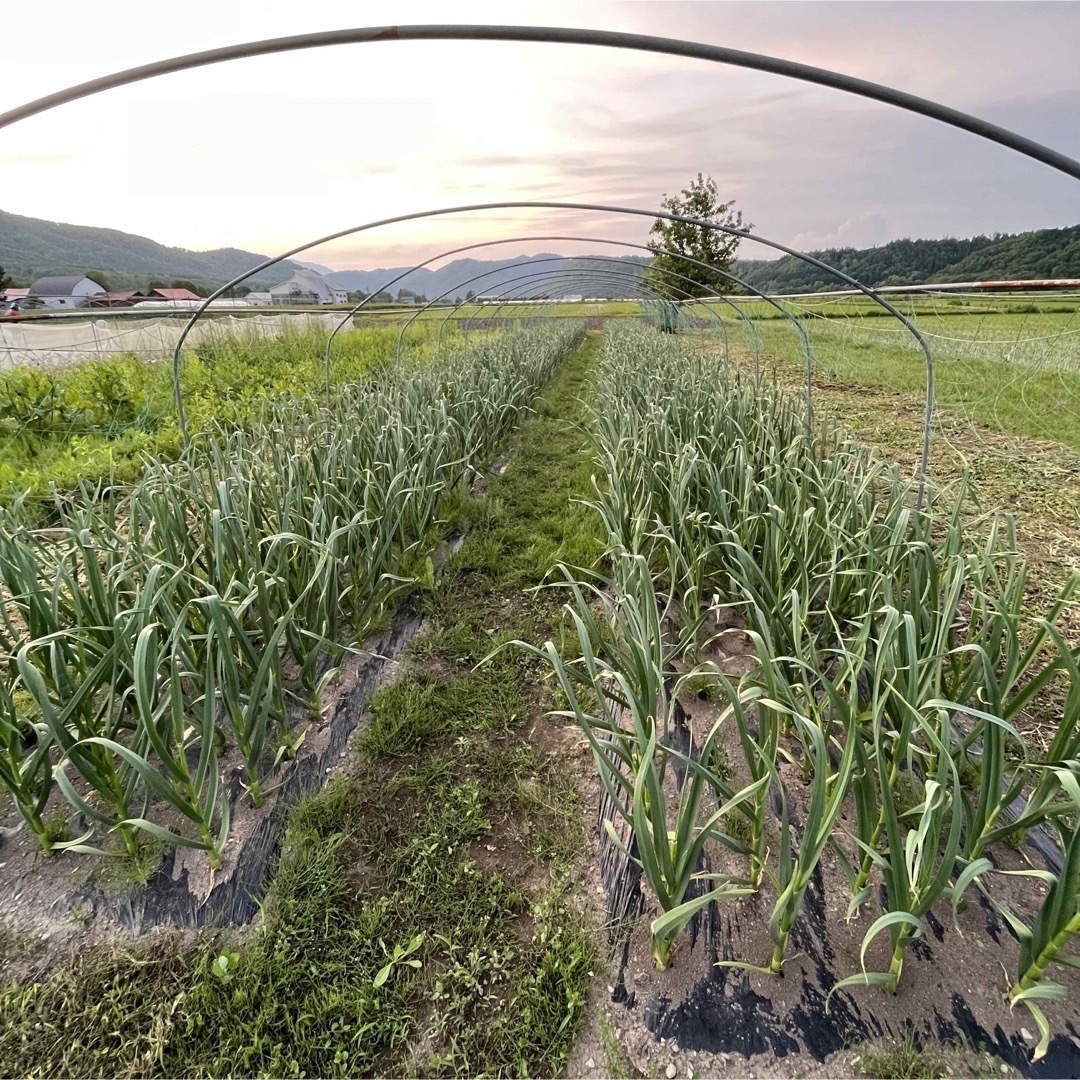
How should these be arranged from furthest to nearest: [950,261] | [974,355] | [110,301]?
[110,301] → [950,261] → [974,355]

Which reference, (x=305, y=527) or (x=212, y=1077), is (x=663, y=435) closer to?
(x=305, y=527)

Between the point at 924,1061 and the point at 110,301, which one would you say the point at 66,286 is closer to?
the point at 110,301

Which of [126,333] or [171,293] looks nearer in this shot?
[126,333]

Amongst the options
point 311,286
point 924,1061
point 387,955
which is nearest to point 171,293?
point 311,286

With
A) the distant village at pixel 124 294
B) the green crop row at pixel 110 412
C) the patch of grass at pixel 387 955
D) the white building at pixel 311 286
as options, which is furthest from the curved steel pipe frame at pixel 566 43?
the white building at pixel 311 286

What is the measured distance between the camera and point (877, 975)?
3.29 feet

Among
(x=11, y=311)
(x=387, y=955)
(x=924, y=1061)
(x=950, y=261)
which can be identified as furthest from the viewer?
(x=11, y=311)

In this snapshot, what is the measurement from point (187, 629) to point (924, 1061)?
203 centimetres

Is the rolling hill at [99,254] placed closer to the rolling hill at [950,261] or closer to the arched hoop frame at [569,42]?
the rolling hill at [950,261]

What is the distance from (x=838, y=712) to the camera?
118cm

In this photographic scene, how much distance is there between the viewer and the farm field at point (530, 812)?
1104 mm

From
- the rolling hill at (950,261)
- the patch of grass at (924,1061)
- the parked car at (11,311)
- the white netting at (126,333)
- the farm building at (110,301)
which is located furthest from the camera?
the farm building at (110,301)

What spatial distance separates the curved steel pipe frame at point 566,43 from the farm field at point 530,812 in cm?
93

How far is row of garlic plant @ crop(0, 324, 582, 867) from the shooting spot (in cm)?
133
